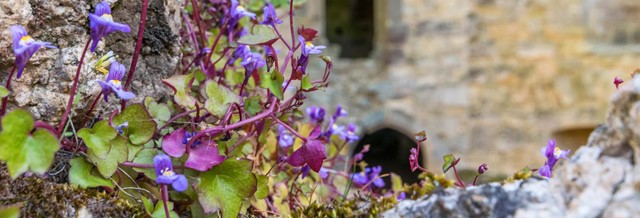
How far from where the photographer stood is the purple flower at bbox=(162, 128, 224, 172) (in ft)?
3.30

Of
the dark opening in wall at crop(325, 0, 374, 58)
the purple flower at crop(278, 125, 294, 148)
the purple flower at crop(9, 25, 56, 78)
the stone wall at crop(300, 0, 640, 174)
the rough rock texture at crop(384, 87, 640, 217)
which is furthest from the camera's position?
the dark opening in wall at crop(325, 0, 374, 58)

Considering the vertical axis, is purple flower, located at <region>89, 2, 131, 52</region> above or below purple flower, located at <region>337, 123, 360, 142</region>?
above

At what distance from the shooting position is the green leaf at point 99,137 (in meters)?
0.97

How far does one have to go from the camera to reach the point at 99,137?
38.7 inches

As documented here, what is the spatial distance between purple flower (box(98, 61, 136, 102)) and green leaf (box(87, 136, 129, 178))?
6cm

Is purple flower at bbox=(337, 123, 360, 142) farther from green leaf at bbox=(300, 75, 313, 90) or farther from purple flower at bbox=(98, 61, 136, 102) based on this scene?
purple flower at bbox=(98, 61, 136, 102)

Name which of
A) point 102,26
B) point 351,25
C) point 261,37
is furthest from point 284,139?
point 351,25

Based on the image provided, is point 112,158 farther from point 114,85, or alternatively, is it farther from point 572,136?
point 572,136

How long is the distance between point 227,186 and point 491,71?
4859 mm

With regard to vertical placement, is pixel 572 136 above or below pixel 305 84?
below

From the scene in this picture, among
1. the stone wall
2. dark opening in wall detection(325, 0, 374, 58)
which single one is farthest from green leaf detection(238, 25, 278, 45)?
dark opening in wall detection(325, 0, 374, 58)

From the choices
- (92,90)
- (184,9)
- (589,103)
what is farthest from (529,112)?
(92,90)

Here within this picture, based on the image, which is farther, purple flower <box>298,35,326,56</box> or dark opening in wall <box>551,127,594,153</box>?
dark opening in wall <box>551,127,594,153</box>

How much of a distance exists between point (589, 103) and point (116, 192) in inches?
204
